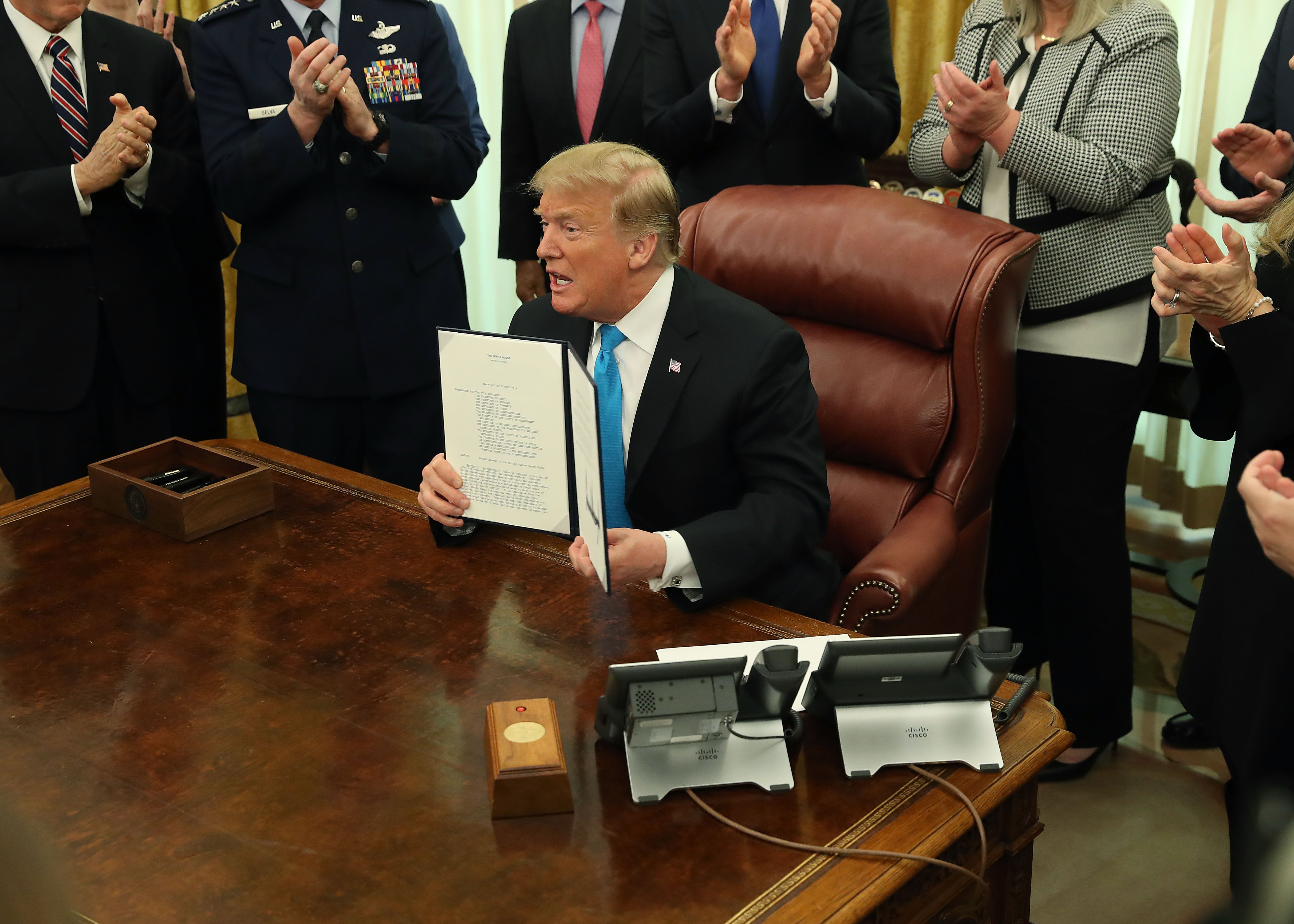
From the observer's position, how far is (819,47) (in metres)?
2.81

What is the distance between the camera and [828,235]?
103 inches

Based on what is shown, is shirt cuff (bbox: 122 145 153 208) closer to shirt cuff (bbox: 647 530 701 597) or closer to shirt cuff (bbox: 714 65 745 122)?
shirt cuff (bbox: 714 65 745 122)

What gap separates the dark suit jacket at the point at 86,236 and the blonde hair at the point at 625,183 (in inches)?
47.9

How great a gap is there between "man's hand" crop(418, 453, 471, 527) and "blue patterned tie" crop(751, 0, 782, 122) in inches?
57.5

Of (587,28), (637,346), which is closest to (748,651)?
(637,346)

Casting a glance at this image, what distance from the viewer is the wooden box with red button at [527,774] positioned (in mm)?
1421

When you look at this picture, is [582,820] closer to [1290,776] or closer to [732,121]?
[1290,776]

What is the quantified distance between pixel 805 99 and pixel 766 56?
0.16 metres

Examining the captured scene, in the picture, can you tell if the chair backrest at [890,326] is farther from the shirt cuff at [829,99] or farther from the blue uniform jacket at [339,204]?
the blue uniform jacket at [339,204]

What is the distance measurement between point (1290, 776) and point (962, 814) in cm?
68

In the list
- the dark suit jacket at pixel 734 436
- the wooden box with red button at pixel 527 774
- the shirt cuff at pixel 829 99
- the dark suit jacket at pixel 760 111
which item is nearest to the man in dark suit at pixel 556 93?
the dark suit jacket at pixel 760 111

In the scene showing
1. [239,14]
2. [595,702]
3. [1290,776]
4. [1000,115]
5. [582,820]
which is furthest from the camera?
[239,14]

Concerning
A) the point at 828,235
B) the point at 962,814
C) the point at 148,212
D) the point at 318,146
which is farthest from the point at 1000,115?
the point at 148,212

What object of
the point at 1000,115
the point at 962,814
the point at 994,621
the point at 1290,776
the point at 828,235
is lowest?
the point at 994,621
